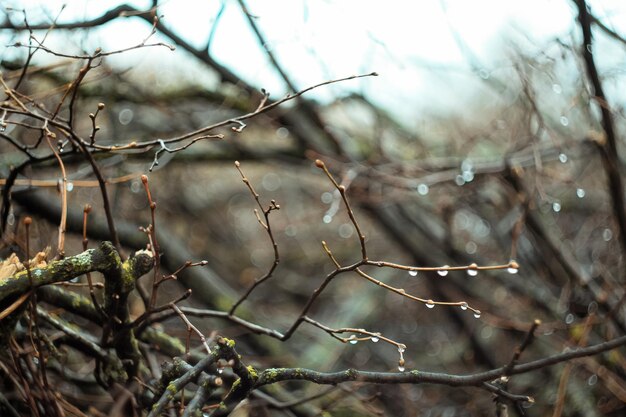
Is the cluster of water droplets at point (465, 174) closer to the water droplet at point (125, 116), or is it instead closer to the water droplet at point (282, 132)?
the water droplet at point (282, 132)

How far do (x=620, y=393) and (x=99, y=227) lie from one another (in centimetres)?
279

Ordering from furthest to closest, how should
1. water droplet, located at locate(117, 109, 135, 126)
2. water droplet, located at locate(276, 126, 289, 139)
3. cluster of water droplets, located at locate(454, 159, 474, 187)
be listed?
water droplet, located at locate(276, 126, 289, 139)
water droplet, located at locate(117, 109, 135, 126)
cluster of water droplets, located at locate(454, 159, 474, 187)

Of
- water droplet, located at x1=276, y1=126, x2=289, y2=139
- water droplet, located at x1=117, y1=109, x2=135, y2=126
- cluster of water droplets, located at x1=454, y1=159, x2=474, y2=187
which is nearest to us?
cluster of water droplets, located at x1=454, y1=159, x2=474, y2=187

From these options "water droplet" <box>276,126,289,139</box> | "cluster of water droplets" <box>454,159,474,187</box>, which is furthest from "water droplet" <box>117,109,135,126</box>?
"cluster of water droplets" <box>454,159,474,187</box>

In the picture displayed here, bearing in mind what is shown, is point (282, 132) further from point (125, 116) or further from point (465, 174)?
point (465, 174)

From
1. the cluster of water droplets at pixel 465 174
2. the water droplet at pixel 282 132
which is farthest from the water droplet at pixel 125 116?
the cluster of water droplets at pixel 465 174

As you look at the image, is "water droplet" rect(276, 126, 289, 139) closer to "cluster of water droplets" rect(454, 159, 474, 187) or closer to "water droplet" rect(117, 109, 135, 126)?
"water droplet" rect(117, 109, 135, 126)

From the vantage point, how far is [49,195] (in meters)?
3.27

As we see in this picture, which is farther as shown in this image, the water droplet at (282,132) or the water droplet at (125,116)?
the water droplet at (282,132)

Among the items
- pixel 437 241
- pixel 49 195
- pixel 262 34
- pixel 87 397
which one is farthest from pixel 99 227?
pixel 437 241

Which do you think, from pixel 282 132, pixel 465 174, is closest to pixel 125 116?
pixel 282 132

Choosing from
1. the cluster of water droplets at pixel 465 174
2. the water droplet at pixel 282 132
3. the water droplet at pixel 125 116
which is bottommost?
the cluster of water droplets at pixel 465 174

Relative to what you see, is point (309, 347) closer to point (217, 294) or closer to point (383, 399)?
point (383, 399)

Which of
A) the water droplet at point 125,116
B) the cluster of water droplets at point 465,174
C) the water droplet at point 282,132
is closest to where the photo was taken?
the cluster of water droplets at point 465,174
